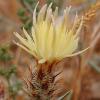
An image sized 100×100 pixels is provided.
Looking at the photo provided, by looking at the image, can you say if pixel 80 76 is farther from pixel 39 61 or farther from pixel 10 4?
pixel 10 4

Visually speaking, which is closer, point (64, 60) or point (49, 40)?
point (49, 40)

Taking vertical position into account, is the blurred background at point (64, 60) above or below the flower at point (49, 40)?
below

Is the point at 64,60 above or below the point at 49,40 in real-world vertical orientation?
below

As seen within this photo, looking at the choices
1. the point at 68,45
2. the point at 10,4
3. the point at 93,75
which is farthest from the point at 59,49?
the point at 10,4

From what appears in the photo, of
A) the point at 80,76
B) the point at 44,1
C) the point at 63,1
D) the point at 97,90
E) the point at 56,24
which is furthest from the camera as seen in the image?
the point at 97,90

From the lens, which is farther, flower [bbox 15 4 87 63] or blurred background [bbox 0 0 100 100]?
blurred background [bbox 0 0 100 100]

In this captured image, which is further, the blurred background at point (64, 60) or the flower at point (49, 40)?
the blurred background at point (64, 60)

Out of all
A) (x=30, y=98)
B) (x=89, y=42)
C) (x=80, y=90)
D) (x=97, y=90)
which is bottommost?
(x=97, y=90)

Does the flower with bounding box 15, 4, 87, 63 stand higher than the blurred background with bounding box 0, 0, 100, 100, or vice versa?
the flower with bounding box 15, 4, 87, 63
